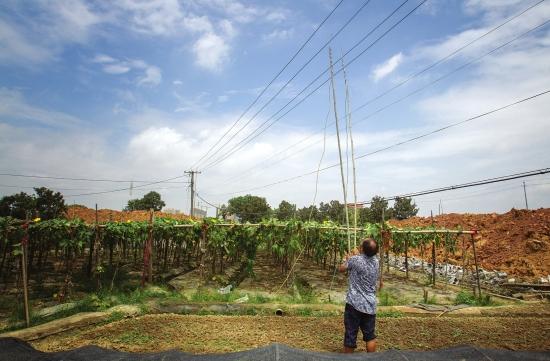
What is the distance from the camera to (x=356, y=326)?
4.98m

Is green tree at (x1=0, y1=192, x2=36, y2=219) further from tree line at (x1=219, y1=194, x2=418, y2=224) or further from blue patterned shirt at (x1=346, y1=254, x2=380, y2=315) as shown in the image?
blue patterned shirt at (x1=346, y1=254, x2=380, y2=315)

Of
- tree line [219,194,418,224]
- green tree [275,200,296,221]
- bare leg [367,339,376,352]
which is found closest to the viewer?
bare leg [367,339,376,352]

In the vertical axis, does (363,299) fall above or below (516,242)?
above

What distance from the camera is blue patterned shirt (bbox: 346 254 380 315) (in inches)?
194

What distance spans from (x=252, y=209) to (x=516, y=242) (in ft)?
113

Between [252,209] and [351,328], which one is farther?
[252,209]

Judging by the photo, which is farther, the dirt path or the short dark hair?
the dirt path

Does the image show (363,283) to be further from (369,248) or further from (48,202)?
(48,202)

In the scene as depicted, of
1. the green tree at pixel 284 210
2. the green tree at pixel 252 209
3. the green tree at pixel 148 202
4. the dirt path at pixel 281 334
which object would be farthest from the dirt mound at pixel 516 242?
the green tree at pixel 148 202

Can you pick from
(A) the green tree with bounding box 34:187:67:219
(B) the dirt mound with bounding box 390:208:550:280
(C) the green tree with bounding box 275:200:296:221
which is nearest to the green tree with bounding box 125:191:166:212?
(C) the green tree with bounding box 275:200:296:221

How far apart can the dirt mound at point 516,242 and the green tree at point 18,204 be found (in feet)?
83.4

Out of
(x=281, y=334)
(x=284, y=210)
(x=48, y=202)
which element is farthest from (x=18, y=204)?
(x=284, y=210)

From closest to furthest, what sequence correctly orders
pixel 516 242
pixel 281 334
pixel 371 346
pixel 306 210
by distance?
1. pixel 371 346
2. pixel 281 334
3. pixel 516 242
4. pixel 306 210

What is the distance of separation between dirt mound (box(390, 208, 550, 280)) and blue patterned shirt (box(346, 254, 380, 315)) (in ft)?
41.2
